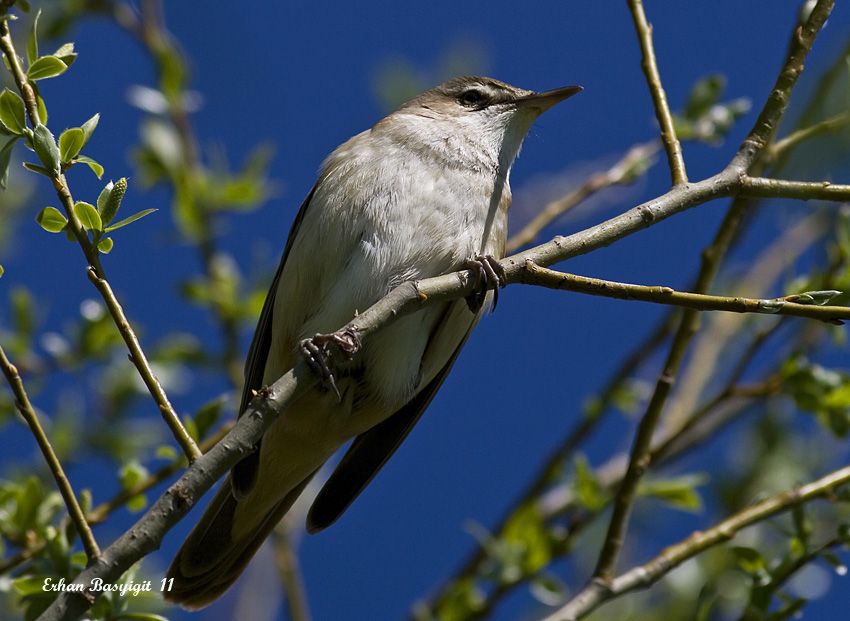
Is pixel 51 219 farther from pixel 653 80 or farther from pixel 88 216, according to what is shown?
pixel 653 80

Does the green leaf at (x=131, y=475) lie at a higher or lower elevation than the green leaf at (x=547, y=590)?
higher

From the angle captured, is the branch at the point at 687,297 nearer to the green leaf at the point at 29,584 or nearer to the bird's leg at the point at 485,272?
the bird's leg at the point at 485,272

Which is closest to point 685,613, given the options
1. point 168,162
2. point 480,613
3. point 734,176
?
point 480,613

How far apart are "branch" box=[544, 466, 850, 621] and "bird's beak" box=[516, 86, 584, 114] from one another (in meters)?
1.87

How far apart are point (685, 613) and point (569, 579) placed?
113 cm

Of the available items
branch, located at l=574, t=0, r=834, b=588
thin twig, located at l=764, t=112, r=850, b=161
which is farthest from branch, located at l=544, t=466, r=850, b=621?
thin twig, located at l=764, t=112, r=850, b=161

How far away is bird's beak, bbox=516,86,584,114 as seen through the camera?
14.4 ft

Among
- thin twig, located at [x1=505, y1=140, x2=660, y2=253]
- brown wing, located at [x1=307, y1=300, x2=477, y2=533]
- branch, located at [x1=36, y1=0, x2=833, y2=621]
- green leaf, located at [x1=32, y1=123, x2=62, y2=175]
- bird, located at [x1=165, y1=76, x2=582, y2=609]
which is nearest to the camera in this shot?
branch, located at [x1=36, y1=0, x2=833, y2=621]

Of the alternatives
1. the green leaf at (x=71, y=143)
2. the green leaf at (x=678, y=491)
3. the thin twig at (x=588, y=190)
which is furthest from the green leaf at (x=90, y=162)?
the green leaf at (x=678, y=491)

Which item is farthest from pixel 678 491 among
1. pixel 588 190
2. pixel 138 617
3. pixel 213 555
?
pixel 138 617

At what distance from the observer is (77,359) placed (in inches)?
171

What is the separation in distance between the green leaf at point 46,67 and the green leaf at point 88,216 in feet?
1.05

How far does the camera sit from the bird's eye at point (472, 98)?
481 centimetres

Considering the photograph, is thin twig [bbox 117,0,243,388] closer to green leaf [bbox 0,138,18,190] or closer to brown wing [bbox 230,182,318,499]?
brown wing [bbox 230,182,318,499]
